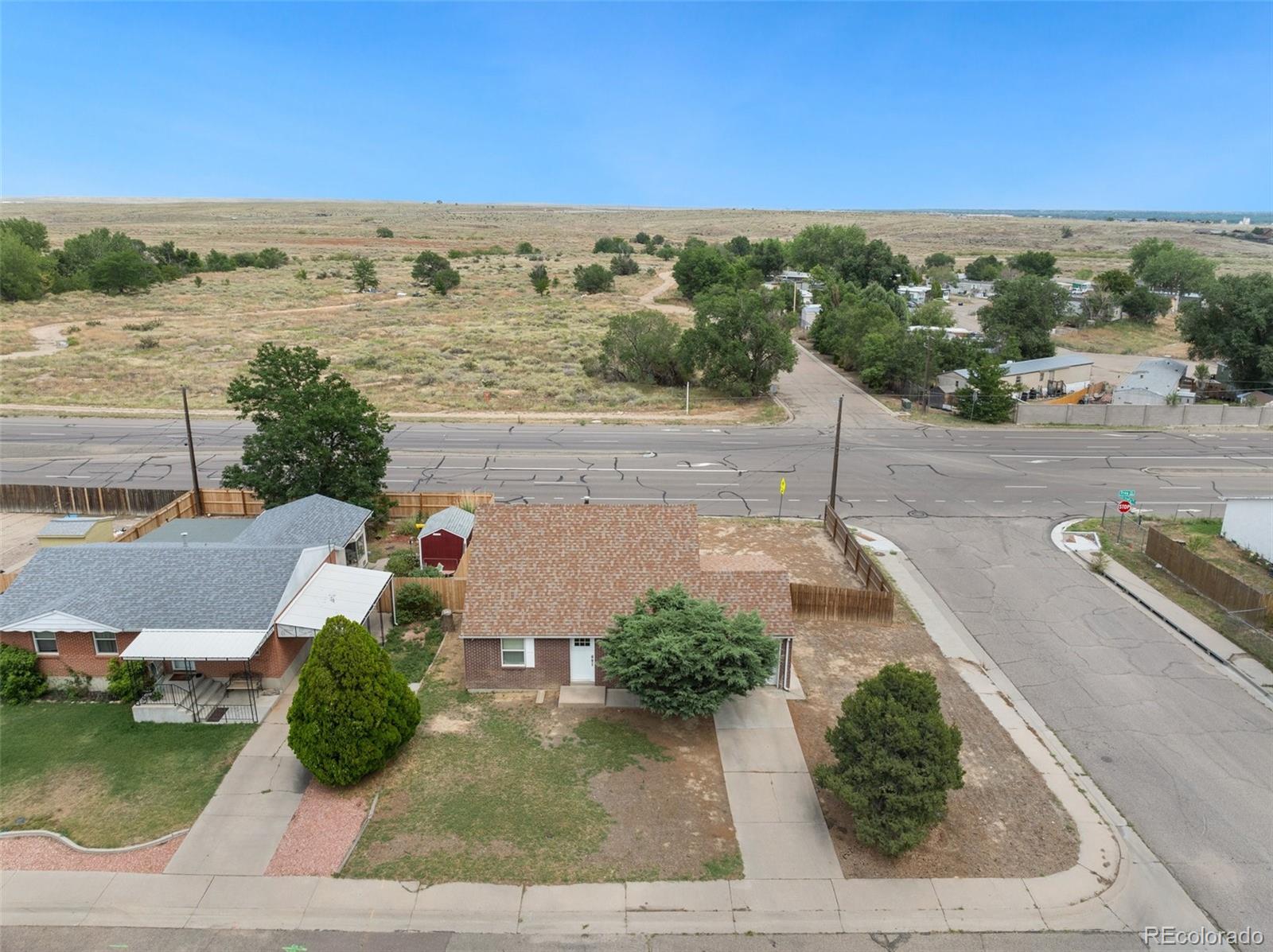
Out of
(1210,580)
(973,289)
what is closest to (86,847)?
(1210,580)

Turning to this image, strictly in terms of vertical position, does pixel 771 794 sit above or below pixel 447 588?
below

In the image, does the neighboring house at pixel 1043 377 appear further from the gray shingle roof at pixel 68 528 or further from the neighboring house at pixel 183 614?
the gray shingle roof at pixel 68 528

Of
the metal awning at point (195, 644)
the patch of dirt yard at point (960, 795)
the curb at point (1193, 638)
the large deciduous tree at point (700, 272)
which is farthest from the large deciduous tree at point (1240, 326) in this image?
the metal awning at point (195, 644)

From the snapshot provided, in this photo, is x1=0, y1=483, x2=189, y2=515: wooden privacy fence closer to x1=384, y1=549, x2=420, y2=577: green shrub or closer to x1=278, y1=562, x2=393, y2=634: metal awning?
x1=384, y1=549, x2=420, y2=577: green shrub

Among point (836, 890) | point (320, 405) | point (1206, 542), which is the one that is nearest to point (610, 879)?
point (836, 890)

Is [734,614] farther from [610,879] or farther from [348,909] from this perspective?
[348,909]

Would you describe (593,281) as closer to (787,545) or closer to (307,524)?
(787,545)
